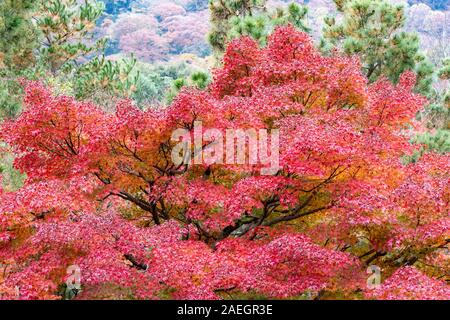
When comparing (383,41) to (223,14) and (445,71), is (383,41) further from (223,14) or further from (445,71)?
(223,14)

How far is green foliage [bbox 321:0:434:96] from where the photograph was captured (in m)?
15.0

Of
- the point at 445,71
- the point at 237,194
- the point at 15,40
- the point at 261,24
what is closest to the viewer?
the point at 237,194

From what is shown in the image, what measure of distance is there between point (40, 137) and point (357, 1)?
11111mm

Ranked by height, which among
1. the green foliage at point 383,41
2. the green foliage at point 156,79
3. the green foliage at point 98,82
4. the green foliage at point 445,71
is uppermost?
the green foliage at point 383,41

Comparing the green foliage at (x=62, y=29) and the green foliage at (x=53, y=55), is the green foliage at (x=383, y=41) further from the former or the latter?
the green foliage at (x=62, y=29)

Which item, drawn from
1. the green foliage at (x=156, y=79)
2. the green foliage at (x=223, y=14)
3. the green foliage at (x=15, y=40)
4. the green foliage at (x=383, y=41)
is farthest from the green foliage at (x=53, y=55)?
the green foliage at (x=156, y=79)

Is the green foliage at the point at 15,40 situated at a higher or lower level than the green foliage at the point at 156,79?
higher

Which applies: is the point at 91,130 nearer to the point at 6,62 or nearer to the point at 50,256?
the point at 50,256

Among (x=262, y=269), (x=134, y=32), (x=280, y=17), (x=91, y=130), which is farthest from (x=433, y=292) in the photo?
(x=134, y=32)

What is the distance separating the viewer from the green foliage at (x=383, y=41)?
15.0m

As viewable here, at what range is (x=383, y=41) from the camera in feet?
50.0

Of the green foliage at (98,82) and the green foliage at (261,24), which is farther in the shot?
the green foliage at (98,82)

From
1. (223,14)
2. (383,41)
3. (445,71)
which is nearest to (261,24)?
(223,14)

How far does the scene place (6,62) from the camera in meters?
18.6
